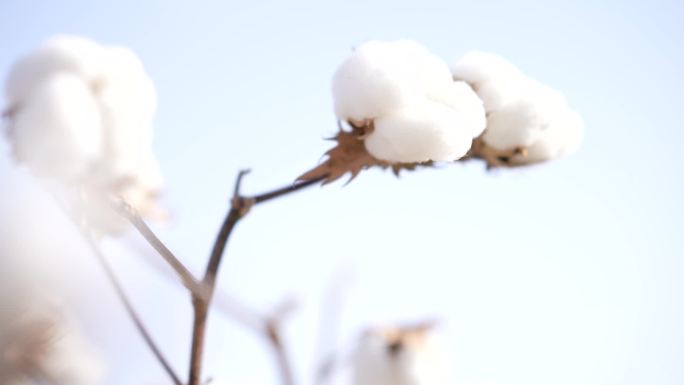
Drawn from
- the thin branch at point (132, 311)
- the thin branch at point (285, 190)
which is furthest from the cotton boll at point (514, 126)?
the thin branch at point (132, 311)

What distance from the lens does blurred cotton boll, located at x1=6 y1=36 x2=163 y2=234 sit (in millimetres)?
901

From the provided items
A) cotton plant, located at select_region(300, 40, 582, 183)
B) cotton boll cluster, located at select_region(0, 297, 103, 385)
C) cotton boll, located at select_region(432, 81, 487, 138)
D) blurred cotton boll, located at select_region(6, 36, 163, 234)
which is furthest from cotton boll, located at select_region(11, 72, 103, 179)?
cotton boll cluster, located at select_region(0, 297, 103, 385)

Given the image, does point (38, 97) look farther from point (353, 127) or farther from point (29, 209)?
point (29, 209)

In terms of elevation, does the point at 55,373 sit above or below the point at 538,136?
below

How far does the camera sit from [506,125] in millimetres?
1032

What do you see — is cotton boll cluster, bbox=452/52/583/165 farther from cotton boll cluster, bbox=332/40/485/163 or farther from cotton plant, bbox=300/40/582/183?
cotton boll cluster, bbox=332/40/485/163

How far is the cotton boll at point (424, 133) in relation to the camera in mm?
872

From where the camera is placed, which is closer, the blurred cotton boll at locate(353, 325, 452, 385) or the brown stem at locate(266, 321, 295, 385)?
the brown stem at locate(266, 321, 295, 385)

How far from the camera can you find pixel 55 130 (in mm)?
892

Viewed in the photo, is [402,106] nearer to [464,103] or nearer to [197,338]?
[464,103]

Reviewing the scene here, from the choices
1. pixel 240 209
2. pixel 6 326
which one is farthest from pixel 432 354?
pixel 240 209

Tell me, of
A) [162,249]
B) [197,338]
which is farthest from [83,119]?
[197,338]

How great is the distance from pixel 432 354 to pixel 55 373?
1.18 m

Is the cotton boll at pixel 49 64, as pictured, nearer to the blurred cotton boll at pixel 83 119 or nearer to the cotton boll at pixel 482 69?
the blurred cotton boll at pixel 83 119
